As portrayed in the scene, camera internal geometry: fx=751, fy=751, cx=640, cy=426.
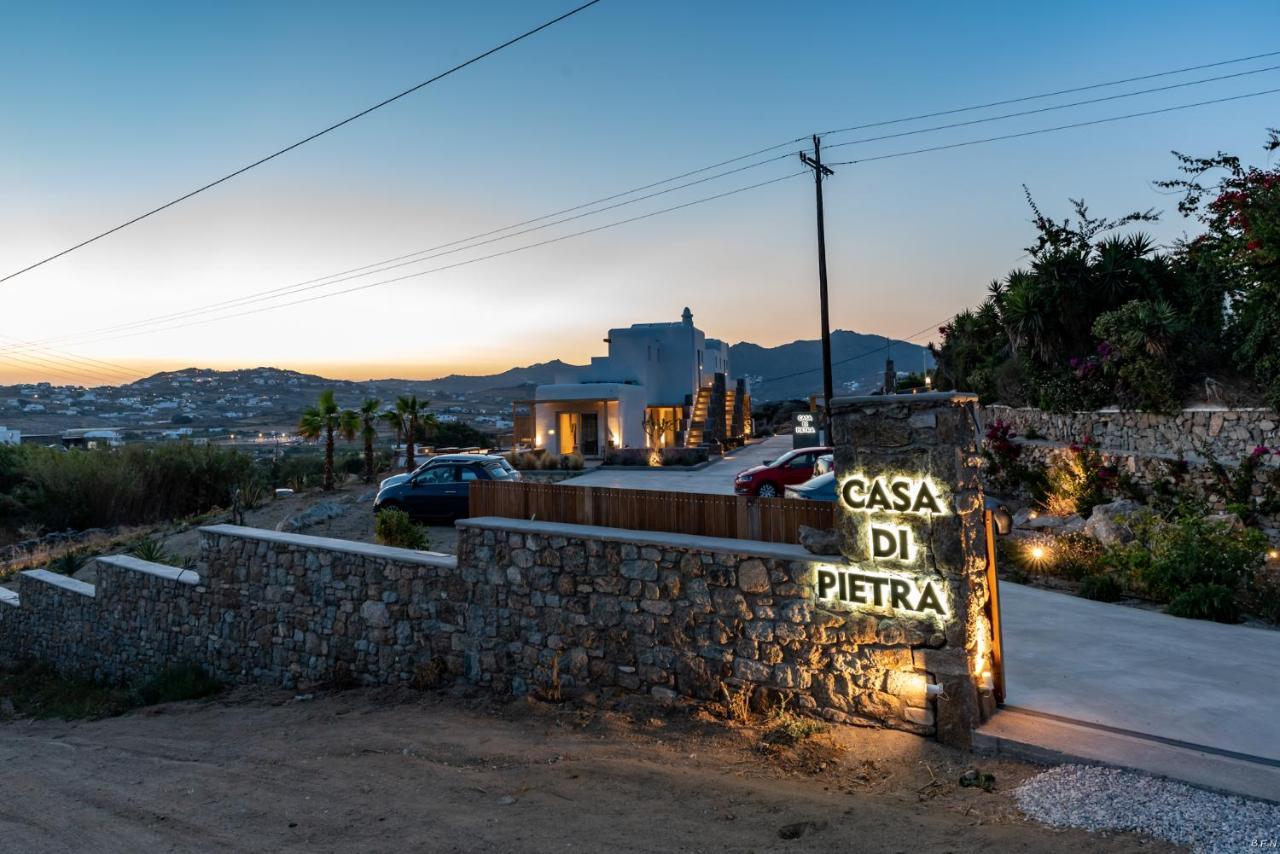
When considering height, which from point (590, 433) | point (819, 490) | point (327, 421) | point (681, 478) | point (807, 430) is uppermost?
point (327, 421)

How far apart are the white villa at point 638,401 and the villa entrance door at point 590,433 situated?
0.15 feet

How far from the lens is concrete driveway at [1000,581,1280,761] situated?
565 cm

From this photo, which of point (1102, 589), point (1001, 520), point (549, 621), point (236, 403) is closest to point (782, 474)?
point (1102, 589)

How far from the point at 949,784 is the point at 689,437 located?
1184 inches

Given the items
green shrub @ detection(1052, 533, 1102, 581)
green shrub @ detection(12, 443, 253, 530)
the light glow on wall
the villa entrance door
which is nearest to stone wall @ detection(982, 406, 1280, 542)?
green shrub @ detection(1052, 533, 1102, 581)

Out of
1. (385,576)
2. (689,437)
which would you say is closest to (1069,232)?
(689,437)

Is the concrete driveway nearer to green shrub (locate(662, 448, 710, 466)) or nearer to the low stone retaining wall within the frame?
the low stone retaining wall

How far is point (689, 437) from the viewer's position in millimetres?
35375

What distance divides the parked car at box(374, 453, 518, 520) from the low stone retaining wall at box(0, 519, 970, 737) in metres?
4.69

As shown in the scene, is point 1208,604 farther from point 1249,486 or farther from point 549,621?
point 549,621

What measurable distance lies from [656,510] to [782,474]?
975 cm

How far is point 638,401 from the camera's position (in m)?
35.0

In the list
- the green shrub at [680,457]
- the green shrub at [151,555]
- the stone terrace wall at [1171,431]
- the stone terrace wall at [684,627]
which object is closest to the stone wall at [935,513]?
the stone terrace wall at [684,627]

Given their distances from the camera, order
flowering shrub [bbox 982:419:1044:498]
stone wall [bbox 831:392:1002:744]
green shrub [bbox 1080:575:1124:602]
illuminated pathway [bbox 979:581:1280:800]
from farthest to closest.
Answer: flowering shrub [bbox 982:419:1044:498] < green shrub [bbox 1080:575:1124:602] < stone wall [bbox 831:392:1002:744] < illuminated pathway [bbox 979:581:1280:800]
